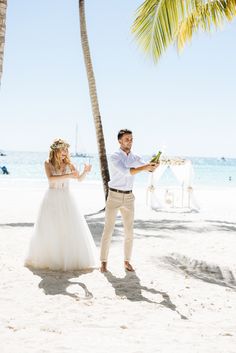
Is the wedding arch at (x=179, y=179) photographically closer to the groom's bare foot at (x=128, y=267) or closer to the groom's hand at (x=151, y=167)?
the groom's bare foot at (x=128, y=267)

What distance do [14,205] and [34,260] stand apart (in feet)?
36.7

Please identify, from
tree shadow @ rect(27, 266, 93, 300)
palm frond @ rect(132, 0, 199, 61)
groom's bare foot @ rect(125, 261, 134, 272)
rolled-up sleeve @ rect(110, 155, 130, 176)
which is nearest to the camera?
tree shadow @ rect(27, 266, 93, 300)

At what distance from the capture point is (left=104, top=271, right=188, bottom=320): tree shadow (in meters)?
5.45

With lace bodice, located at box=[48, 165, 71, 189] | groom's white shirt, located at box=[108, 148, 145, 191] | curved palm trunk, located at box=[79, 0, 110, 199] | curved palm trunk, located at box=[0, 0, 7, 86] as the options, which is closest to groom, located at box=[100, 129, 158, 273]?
groom's white shirt, located at box=[108, 148, 145, 191]

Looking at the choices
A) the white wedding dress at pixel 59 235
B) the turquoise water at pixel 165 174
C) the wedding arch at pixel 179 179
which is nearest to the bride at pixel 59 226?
the white wedding dress at pixel 59 235

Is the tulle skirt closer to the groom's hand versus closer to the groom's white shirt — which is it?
the groom's white shirt

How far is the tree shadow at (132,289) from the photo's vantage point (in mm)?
5450

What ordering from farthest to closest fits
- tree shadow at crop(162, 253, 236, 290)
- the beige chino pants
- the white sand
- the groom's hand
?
tree shadow at crop(162, 253, 236, 290) → the beige chino pants → the groom's hand → the white sand

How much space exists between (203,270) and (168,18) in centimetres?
609

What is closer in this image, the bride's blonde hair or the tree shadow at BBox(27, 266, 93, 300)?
the tree shadow at BBox(27, 266, 93, 300)

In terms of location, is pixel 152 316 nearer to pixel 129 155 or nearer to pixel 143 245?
pixel 129 155

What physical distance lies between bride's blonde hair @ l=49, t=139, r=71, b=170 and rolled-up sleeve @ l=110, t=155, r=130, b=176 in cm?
73

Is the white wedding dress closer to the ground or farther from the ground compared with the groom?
closer to the ground

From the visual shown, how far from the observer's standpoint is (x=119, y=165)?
6.22 meters
